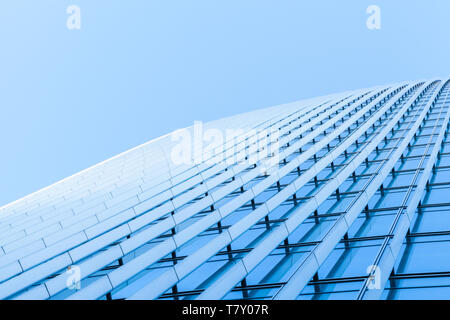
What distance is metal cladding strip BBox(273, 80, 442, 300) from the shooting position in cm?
927

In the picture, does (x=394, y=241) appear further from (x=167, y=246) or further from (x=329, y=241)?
(x=167, y=246)

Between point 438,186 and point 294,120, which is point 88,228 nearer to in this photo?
point 438,186

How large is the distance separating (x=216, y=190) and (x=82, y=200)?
577 cm

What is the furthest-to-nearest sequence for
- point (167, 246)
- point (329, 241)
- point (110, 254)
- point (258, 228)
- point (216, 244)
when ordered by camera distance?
point (258, 228) → point (167, 246) → point (216, 244) → point (110, 254) → point (329, 241)

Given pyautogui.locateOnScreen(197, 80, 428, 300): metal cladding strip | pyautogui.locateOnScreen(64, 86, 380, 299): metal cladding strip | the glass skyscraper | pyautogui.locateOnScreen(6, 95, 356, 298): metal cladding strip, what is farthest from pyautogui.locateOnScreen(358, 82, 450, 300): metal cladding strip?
pyautogui.locateOnScreen(6, 95, 356, 298): metal cladding strip

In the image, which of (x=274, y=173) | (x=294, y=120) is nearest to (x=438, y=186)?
(x=274, y=173)

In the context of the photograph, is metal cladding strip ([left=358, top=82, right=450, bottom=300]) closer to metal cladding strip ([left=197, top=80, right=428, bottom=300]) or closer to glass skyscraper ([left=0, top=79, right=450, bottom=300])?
glass skyscraper ([left=0, top=79, right=450, bottom=300])

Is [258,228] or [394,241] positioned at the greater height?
[394,241]

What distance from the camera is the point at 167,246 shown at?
12.5 metres

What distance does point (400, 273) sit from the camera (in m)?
10.3

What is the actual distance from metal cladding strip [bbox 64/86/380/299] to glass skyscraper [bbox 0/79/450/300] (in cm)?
3

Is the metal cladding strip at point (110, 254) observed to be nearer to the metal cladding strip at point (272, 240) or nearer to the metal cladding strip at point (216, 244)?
the metal cladding strip at point (216, 244)

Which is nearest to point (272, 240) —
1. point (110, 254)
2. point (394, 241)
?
point (394, 241)

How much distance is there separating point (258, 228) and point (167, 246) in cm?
274
